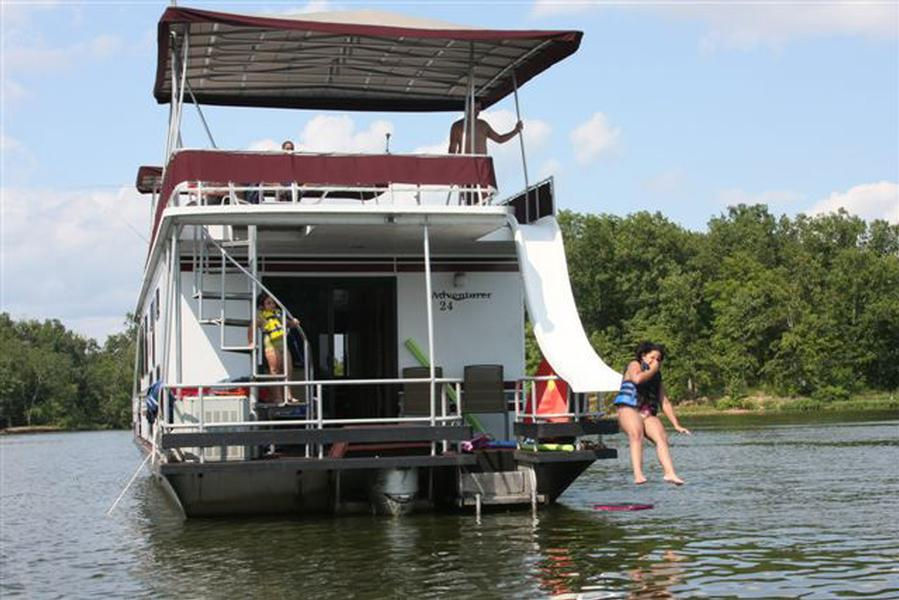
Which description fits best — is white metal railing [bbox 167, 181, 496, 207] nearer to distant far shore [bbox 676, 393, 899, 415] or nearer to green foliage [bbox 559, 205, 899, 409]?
distant far shore [bbox 676, 393, 899, 415]

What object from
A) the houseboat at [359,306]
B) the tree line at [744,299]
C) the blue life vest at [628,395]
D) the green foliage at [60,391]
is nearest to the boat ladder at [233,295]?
the houseboat at [359,306]

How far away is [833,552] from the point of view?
41.8 feet

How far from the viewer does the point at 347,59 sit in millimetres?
18750

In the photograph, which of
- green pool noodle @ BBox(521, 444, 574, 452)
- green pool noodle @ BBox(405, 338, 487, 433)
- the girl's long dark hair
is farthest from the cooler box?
the girl's long dark hair

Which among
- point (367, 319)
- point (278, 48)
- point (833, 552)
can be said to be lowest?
point (833, 552)

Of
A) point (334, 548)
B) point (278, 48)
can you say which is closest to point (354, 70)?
point (278, 48)

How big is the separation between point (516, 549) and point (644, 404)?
1883 millimetres

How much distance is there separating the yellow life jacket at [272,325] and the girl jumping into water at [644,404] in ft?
15.3

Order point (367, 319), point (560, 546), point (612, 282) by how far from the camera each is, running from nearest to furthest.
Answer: point (560, 546), point (367, 319), point (612, 282)

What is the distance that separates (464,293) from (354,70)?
11.9ft

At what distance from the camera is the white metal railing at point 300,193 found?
1593cm

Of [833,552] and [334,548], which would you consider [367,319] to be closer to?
[334,548]

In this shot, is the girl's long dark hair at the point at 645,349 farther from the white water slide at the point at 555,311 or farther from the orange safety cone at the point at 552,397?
the orange safety cone at the point at 552,397

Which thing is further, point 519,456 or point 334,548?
point 519,456
